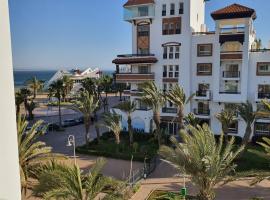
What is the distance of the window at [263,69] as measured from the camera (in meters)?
25.3

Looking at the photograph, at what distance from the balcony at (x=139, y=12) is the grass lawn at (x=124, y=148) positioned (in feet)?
39.4

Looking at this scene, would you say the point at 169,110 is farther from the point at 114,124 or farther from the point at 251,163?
the point at 251,163

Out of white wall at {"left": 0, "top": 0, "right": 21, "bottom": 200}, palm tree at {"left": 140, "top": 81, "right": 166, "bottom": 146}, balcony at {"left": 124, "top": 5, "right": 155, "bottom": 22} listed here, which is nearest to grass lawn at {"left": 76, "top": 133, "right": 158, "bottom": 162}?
palm tree at {"left": 140, "top": 81, "right": 166, "bottom": 146}

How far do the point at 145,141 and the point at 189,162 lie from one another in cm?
1384

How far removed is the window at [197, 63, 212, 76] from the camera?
27.2m

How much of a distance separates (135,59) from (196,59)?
6125mm

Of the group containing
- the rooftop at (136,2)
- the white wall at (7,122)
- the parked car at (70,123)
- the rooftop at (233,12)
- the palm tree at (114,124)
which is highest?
the rooftop at (136,2)

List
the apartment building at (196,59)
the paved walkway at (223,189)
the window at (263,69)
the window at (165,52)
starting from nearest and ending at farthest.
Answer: the paved walkway at (223,189) < the window at (263,69) < the apartment building at (196,59) < the window at (165,52)

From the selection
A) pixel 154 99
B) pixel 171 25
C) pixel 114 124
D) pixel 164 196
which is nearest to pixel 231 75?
pixel 171 25

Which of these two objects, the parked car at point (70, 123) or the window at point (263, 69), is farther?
the parked car at point (70, 123)

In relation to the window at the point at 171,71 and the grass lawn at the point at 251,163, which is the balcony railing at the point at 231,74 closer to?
the window at the point at 171,71

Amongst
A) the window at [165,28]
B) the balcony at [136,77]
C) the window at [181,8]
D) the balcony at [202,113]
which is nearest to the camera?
the balcony at [202,113]

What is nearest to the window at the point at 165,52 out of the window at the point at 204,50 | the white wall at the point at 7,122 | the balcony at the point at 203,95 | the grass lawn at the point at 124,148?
the window at the point at 204,50

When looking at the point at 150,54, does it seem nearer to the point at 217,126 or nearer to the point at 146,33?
the point at 146,33
